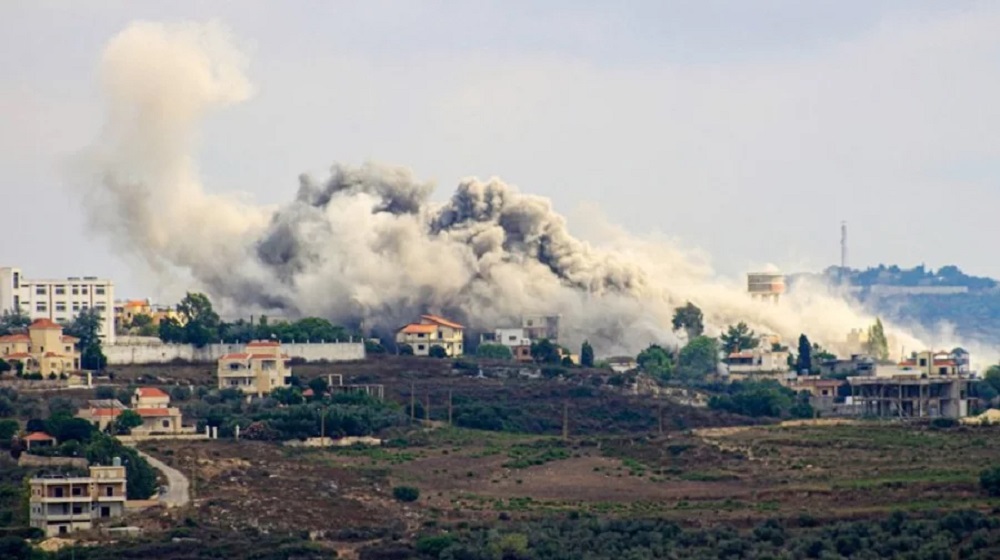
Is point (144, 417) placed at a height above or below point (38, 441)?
above

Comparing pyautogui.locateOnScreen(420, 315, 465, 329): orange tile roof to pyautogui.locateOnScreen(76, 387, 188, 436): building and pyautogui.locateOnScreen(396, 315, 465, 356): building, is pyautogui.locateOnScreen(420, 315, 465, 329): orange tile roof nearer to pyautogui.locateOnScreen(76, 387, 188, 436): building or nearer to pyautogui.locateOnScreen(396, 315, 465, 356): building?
pyautogui.locateOnScreen(396, 315, 465, 356): building

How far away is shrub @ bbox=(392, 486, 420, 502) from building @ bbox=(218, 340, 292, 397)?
25.5 m

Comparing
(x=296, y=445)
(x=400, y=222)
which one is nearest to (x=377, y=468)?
(x=296, y=445)

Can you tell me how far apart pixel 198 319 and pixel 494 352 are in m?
15.0

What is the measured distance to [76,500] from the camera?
8450 centimetres

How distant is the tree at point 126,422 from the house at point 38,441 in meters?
4.44

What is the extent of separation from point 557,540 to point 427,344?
2128 inches

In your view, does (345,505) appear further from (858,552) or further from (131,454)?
(858,552)

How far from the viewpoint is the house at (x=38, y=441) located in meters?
95.8

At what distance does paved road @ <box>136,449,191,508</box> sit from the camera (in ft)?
285

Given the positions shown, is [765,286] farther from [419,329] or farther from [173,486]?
[173,486]

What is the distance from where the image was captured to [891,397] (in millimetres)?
121750

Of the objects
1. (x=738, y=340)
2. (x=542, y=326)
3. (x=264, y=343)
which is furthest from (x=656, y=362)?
(x=264, y=343)

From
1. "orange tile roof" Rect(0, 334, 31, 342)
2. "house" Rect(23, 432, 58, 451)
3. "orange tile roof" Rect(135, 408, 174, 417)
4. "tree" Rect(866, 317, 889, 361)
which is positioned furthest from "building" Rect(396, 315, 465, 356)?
"house" Rect(23, 432, 58, 451)
